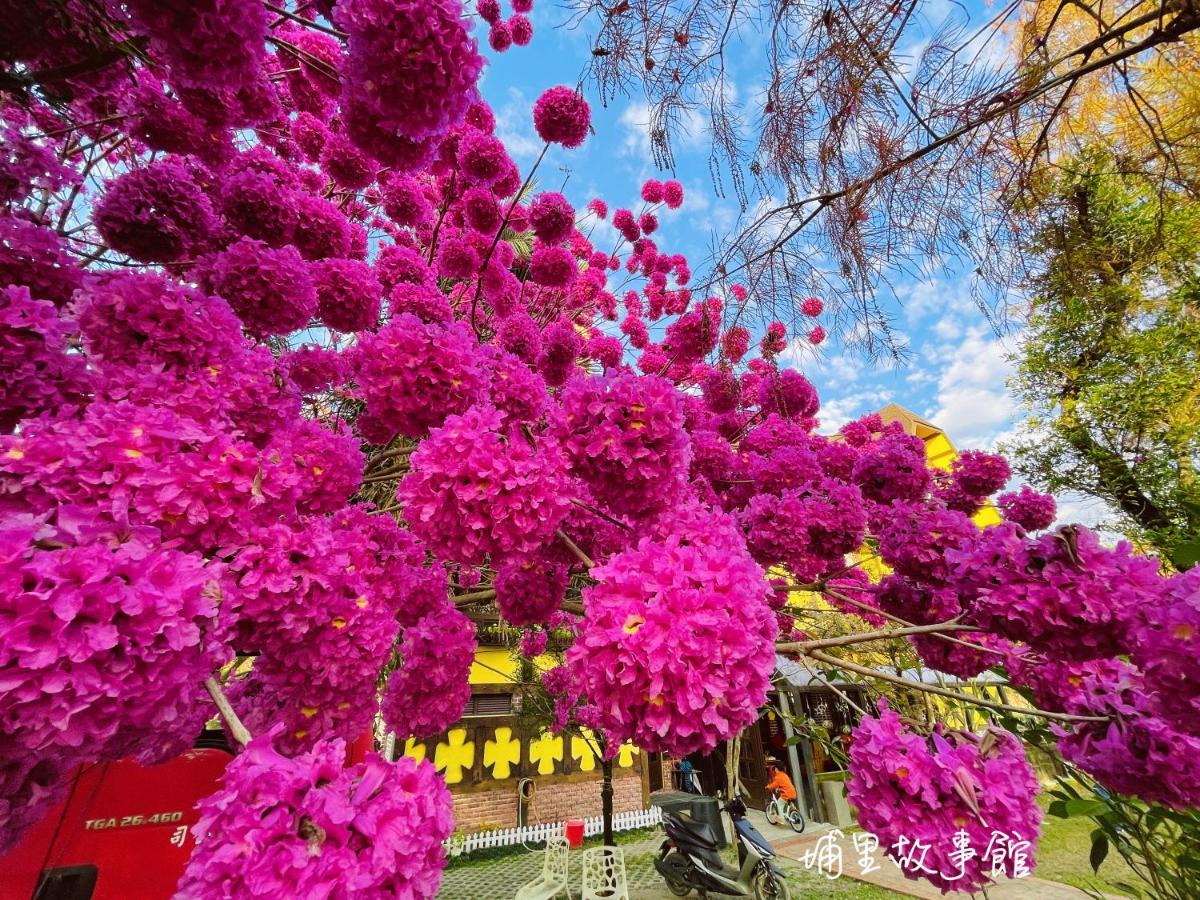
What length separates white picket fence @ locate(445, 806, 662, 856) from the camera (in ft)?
31.4

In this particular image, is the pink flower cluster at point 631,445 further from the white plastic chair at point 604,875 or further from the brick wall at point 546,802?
the brick wall at point 546,802

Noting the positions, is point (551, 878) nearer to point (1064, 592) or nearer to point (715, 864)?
point (715, 864)

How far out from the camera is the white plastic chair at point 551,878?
21.3 ft

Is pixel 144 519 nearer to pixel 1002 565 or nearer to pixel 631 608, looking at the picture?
pixel 631 608

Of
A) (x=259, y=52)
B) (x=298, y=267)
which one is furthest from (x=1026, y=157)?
(x=298, y=267)

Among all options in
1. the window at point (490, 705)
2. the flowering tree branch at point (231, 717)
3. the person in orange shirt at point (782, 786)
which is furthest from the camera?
the person in orange shirt at point (782, 786)

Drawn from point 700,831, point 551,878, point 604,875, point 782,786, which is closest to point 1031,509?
point 700,831

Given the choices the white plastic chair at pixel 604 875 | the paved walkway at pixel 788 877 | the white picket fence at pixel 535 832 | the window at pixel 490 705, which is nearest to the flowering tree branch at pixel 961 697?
the white plastic chair at pixel 604 875

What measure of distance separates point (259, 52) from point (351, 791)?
7.23 ft

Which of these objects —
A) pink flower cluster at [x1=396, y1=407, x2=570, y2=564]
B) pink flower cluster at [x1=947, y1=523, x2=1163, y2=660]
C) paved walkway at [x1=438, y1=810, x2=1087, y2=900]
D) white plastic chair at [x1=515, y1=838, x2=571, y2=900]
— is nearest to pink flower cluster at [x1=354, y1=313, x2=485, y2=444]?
pink flower cluster at [x1=396, y1=407, x2=570, y2=564]

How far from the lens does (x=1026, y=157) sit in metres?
2.56

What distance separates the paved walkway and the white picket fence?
1.07 ft

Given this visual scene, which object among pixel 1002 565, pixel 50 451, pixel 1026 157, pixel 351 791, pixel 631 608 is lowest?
pixel 351 791

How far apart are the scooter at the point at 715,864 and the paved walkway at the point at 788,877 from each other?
0.76m
